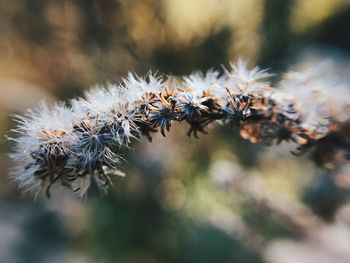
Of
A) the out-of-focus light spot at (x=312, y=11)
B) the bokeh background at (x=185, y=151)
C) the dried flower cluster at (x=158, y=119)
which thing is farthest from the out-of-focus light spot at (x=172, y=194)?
the dried flower cluster at (x=158, y=119)

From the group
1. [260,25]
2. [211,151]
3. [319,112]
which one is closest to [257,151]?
[211,151]

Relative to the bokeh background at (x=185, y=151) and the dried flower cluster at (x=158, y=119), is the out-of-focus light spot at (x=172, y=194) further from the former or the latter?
the dried flower cluster at (x=158, y=119)

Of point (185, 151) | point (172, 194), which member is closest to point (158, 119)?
point (185, 151)

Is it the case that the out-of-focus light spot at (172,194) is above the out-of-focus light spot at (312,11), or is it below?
below

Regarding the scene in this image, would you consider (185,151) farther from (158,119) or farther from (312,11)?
(158,119)

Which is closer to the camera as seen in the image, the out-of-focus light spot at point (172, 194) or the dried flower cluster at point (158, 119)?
the dried flower cluster at point (158, 119)

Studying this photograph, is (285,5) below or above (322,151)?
above

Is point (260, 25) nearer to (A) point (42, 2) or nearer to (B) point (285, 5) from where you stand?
(B) point (285, 5)
